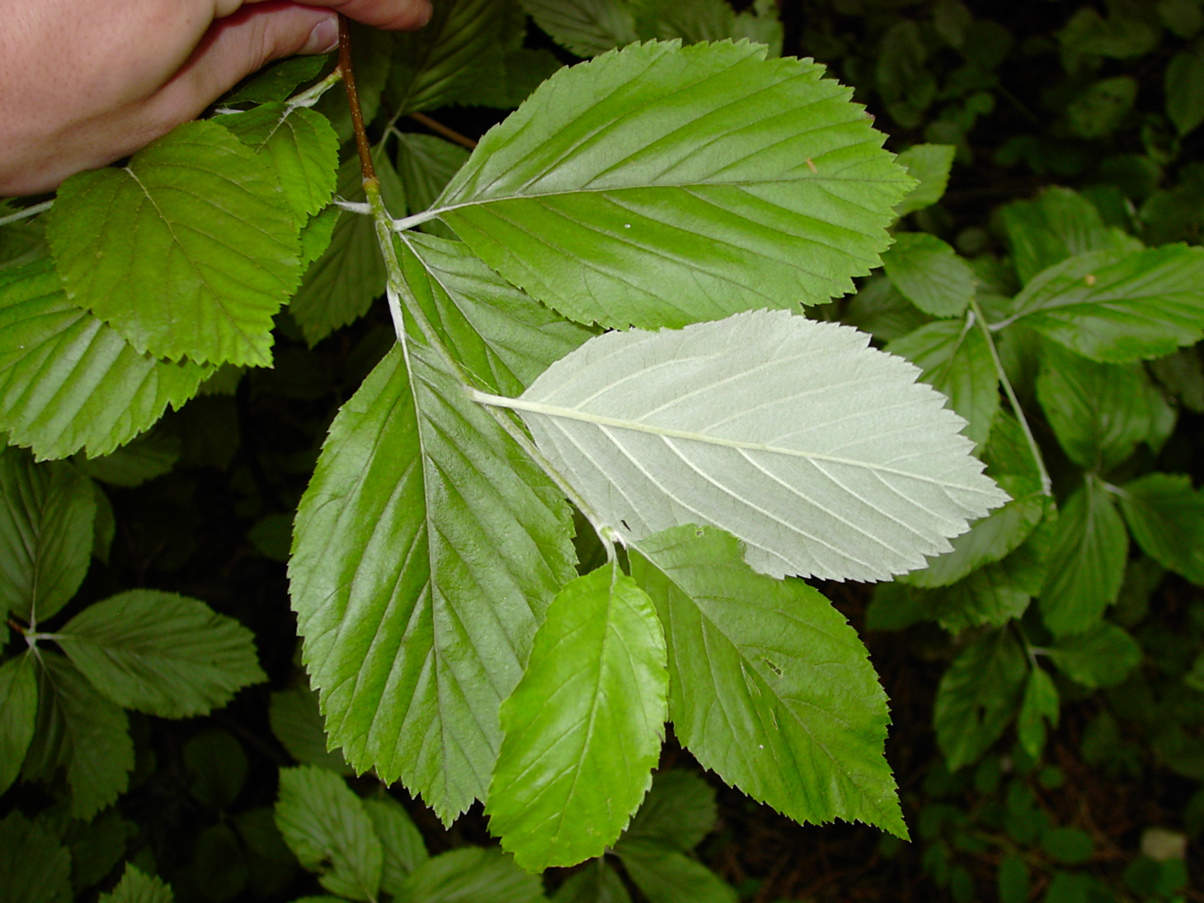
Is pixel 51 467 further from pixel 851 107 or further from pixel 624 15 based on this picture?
pixel 851 107

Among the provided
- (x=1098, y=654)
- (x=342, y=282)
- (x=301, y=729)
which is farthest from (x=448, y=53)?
(x=1098, y=654)

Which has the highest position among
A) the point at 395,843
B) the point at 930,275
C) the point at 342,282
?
the point at 342,282

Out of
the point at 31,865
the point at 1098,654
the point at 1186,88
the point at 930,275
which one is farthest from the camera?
the point at 1186,88

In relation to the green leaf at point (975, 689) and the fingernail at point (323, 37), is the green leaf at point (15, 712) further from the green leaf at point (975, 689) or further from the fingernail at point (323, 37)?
the green leaf at point (975, 689)

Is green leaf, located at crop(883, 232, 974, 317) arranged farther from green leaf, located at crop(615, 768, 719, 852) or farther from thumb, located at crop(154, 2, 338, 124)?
green leaf, located at crop(615, 768, 719, 852)

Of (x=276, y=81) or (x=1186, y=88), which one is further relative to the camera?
(x=1186, y=88)

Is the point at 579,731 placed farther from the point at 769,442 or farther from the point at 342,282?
the point at 342,282

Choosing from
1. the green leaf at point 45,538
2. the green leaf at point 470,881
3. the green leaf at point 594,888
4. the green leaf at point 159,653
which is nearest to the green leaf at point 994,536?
the green leaf at point 470,881

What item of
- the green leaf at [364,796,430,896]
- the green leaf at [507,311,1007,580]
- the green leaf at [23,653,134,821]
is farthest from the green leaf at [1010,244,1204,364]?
the green leaf at [23,653,134,821]
